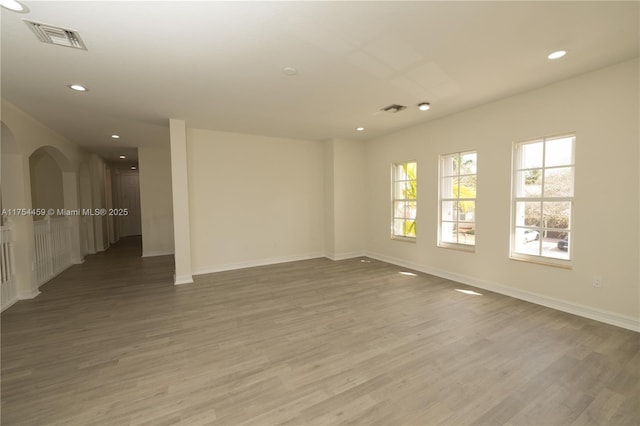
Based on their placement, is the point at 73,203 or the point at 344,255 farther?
the point at 344,255

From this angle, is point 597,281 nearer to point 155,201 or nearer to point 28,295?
point 28,295

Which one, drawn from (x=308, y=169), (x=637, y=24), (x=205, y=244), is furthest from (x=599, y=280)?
(x=205, y=244)

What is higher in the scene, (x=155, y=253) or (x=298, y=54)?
(x=298, y=54)

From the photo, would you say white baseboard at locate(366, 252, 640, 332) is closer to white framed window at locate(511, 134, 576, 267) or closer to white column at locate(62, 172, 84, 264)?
white framed window at locate(511, 134, 576, 267)

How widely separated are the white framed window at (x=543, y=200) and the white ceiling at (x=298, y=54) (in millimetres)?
831

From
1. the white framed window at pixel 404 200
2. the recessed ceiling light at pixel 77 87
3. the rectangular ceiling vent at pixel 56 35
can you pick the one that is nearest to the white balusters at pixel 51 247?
the recessed ceiling light at pixel 77 87

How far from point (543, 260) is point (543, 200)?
0.78 metres

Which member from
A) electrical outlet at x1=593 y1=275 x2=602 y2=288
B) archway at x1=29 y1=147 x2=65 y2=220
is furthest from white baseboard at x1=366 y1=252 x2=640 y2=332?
archway at x1=29 y1=147 x2=65 y2=220

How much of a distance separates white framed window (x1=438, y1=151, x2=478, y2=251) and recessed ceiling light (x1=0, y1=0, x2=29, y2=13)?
5049 mm

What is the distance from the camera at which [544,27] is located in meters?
2.16

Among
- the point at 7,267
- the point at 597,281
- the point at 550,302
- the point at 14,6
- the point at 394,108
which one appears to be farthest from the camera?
the point at 394,108

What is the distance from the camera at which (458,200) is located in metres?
4.56

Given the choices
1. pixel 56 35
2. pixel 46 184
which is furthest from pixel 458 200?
pixel 46 184

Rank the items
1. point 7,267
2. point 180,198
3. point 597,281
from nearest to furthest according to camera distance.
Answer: point 597,281 < point 7,267 < point 180,198
